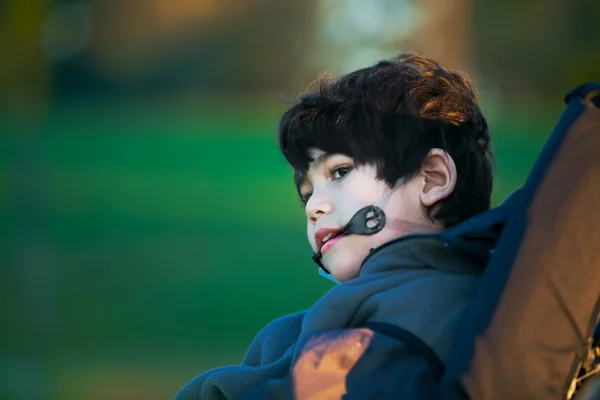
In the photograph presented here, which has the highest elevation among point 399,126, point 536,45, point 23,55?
point 536,45

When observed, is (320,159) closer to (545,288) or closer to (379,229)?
(379,229)

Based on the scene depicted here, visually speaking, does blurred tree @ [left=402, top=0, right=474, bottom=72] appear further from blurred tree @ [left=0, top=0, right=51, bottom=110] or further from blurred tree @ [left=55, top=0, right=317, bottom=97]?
blurred tree @ [left=55, top=0, right=317, bottom=97]

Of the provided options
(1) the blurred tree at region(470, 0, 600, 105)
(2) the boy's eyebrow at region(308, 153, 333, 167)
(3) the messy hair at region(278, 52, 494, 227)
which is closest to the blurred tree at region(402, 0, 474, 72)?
(3) the messy hair at region(278, 52, 494, 227)

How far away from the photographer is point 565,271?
Answer: 1.42 m

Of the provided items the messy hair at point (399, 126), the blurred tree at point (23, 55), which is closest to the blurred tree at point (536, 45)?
the blurred tree at point (23, 55)

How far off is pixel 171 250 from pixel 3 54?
2983mm

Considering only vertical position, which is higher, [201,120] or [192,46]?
[192,46]

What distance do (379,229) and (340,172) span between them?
0.14m

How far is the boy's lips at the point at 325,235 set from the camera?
6.27ft

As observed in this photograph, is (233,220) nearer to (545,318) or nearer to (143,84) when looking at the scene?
(143,84)

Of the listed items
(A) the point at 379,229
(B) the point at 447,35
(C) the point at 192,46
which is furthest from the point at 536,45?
(A) the point at 379,229

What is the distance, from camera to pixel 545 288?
4.64 feet

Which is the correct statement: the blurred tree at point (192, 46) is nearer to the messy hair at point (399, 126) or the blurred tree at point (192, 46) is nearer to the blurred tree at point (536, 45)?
the blurred tree at point (536, 45)

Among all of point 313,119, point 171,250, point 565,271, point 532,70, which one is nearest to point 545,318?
point 565,271
